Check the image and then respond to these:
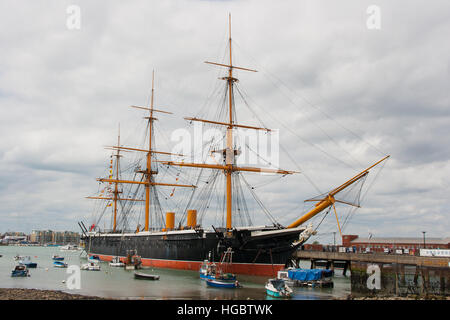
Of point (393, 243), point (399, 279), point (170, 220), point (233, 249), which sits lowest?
point (393, 243)

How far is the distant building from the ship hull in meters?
37.4

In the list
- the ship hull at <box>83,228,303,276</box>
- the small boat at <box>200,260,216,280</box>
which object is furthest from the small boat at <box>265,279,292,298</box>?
the ship hull at <box>83,228,303,276</box>

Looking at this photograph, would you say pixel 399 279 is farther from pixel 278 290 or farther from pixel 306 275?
pixel 306 275

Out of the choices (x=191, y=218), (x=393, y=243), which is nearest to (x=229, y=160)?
(x=191, y=218)

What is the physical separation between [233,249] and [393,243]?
51757mm

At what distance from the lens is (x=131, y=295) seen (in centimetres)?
3014

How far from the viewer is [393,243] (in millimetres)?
82438

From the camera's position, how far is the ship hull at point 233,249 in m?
41.5

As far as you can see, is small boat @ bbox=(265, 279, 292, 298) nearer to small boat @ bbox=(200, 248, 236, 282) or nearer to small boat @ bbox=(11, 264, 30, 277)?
small boat @ bbox=(200, 248, 236, 282)

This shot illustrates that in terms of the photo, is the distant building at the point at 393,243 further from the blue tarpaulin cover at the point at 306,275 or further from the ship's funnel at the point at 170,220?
the blue tarpaulin cover at the point at 306,275

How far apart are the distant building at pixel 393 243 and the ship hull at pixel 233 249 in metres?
37.4

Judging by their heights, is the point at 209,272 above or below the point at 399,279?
below
